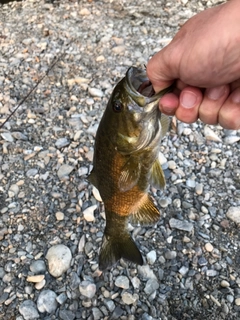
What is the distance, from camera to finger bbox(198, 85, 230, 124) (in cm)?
218

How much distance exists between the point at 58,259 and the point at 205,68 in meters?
1.89

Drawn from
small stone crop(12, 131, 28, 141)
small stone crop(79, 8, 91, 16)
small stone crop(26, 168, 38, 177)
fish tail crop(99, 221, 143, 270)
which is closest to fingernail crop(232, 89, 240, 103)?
fish tail crop(99, 221, 143, 270)

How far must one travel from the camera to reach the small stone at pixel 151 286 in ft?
10.1

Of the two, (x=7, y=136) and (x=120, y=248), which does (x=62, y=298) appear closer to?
(x=120, y=248)

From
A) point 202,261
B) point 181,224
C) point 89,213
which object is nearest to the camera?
point 202,261

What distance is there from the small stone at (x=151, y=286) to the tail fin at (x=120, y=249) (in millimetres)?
444

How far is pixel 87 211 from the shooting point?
11.6 feet

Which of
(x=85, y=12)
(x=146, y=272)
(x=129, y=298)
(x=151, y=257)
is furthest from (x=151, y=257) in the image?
(x=85, y=12)

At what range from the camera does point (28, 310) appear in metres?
3.03

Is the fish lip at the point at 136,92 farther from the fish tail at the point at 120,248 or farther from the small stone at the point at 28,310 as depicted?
the small stone at the point at 28,310

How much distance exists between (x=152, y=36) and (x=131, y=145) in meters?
3.37

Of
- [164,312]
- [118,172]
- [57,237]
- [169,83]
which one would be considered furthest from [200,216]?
[169,83]

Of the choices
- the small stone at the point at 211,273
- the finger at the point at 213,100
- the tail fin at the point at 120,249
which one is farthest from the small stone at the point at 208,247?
the finger at the point at 213,100

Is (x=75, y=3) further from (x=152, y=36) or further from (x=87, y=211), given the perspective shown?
(x=87, y=211)
